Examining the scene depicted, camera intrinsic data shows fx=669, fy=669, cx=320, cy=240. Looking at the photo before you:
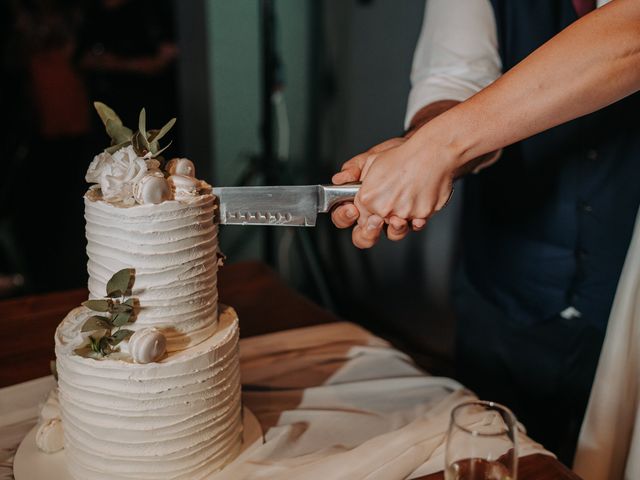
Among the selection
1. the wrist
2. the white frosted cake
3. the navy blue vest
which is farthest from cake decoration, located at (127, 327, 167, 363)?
the navy blue vest

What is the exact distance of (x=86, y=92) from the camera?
411 centimetres

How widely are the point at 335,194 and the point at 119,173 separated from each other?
0.32 meters

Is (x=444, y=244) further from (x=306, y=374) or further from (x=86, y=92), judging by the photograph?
(x=86, y=92)

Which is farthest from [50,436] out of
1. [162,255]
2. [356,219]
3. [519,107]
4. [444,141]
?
[519,107]

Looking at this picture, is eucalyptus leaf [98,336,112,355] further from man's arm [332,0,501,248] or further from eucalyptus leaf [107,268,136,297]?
man's arm [332,0,501,248]

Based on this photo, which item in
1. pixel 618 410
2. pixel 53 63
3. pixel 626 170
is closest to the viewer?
pixel 618 410

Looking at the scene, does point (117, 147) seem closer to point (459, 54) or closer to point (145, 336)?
point (145, 336)

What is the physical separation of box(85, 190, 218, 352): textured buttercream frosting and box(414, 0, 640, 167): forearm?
352mm

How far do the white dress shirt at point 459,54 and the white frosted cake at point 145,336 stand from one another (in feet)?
2.14

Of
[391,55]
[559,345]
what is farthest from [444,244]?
[559,345]

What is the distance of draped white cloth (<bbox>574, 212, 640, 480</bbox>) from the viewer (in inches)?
43.5

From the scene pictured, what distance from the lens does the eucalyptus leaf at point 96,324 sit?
84 centimetres

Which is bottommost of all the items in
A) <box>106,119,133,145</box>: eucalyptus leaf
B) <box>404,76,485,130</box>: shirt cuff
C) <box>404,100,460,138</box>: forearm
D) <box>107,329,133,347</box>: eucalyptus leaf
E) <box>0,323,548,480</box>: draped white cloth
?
<box>0,323,548,480</box>: draped white cloth

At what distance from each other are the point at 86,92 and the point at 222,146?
3.77 feet
